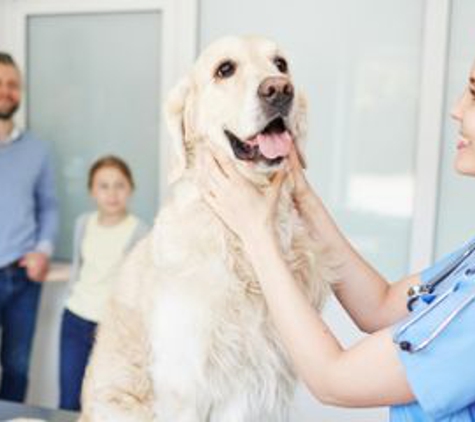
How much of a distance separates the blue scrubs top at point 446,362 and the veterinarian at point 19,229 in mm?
1756

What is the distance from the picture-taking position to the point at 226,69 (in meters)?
1.14

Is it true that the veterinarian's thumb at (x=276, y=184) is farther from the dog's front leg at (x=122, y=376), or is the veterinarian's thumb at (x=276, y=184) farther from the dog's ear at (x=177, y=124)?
the dog's front leg at (x=122, y=376)

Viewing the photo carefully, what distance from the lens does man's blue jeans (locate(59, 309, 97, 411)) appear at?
233cm

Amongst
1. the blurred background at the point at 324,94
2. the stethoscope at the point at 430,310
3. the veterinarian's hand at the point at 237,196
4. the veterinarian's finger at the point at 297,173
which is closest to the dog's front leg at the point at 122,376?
the veterinarian's hand at the point at 237,196

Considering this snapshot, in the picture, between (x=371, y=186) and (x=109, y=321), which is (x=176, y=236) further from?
(x=371, y=186)

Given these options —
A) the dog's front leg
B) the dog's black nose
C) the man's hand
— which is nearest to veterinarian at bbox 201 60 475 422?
the dog's black nose

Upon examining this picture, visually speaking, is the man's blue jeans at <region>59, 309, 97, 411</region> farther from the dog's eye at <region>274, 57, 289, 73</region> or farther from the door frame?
the dog's eye at <region>274, 57, 289, 73</region>

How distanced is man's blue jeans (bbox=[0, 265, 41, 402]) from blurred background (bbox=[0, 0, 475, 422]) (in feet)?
0.77

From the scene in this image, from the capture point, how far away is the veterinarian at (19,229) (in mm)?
2246

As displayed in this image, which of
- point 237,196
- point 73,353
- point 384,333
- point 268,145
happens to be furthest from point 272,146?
point 73,353

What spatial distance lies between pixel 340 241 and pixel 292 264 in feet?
0.39

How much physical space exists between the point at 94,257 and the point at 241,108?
1.38 meters

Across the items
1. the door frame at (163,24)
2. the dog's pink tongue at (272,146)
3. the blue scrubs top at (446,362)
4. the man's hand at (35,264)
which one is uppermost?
the door frame at (163,24)

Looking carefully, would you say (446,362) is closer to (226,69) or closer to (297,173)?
(297,173)
